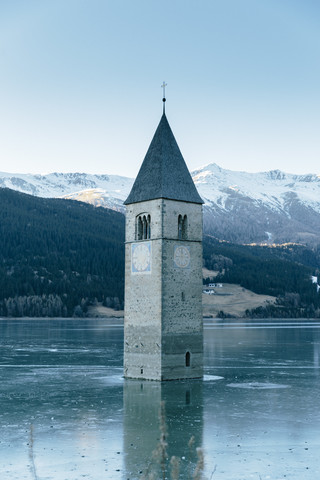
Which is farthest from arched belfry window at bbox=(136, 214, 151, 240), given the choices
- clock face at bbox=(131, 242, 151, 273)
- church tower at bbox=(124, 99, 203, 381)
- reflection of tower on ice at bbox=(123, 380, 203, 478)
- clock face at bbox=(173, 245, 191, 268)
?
reflection of tower on ice at bbox=(123, 380, 203, 478)

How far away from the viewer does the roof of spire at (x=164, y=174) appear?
204 feet

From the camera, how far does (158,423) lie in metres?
43.5

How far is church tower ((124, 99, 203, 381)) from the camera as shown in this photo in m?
60.4

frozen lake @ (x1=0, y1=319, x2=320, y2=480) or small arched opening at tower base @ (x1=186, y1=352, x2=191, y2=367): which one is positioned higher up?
small arched opening at tower base @ (x1=186, y1=352, x2=191, y2=367)

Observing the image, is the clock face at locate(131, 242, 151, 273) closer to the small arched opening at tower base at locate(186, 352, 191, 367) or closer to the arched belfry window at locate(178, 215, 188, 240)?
the arched belfry window at locate(178, 215, 188, 240)

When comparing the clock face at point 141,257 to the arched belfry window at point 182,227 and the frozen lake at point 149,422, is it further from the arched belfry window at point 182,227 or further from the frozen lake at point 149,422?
the frozen lake at point 149,422

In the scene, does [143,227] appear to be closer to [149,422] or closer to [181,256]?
[181,256]

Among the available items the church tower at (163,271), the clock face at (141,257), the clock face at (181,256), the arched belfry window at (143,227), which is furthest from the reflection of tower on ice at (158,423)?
the arched belfry window at (143,227)

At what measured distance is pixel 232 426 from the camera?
4169cm

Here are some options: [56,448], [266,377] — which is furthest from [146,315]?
[56,448]

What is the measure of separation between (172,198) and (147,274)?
22.9ft

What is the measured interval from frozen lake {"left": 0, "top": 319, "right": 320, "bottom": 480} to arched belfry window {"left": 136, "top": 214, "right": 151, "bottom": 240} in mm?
12829

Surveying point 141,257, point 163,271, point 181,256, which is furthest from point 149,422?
point 141,257

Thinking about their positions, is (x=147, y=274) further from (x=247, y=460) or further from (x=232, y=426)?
(x=247, y=460)
